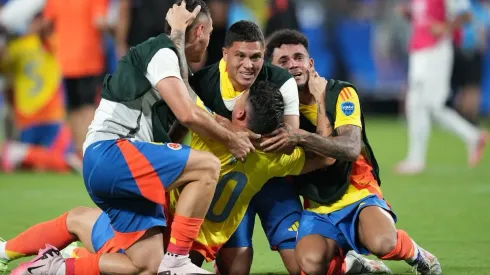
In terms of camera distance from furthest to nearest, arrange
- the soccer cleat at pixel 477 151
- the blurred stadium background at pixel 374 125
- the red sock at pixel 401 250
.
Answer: the soccer cleat at pixel 477 151 < the blurred stadium background at pixel 374 125 < the red sock at pixel 401 250

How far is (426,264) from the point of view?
592cm

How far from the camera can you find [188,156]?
17.4 feet

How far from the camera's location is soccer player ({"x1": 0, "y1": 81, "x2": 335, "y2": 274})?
5.67 meters

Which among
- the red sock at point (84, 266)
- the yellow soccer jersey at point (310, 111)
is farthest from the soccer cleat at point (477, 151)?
the red sock at point (84, 266)

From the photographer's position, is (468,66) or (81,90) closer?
(81,90)

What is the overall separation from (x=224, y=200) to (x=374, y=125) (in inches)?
494

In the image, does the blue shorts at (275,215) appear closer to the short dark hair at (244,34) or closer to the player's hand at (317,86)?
the player's hand at (317,86)

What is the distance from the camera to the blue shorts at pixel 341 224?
595cm

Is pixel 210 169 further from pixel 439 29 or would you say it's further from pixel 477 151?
pixel 477 151

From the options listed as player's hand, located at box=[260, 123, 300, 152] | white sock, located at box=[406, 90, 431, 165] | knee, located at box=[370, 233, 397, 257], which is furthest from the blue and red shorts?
white sock, located at box=[406, 90, 431, 165]

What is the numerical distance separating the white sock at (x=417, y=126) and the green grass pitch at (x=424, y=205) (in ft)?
0.84

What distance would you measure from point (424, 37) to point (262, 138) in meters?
6.36

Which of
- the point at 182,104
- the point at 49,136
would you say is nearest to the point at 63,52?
the point at 49,136

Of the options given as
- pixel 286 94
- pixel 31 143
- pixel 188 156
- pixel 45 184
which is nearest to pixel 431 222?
pixel 286 94
